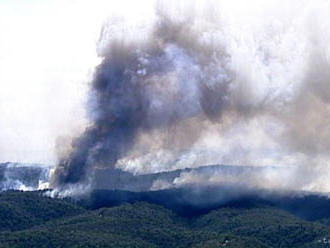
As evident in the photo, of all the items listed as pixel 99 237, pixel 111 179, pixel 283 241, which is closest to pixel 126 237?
pixel 99 237

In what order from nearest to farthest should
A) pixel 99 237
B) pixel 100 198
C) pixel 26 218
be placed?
1. pixel 99 237
2. pixel 26 218
3. pixel 100 198

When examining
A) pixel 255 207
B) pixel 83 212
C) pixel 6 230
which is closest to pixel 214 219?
pixel 255 207

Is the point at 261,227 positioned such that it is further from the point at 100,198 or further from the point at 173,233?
the point at 100,198

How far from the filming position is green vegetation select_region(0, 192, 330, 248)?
150750 mm

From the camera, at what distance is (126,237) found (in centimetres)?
15700

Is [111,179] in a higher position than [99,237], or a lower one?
higher

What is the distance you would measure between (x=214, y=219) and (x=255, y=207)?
10.7 m

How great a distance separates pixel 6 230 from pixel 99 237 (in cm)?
2819

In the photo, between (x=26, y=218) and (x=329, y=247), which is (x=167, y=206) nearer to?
Answer: (x=26, y=218)

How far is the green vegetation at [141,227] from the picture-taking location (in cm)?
15075

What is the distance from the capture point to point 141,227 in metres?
168

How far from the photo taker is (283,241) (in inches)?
6471

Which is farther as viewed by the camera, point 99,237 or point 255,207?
point 255,207

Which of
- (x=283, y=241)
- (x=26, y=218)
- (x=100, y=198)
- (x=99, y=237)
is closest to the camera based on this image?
(x=99, y=237)
